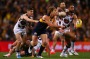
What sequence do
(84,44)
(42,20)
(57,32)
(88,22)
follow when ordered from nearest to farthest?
(42,20) → (57,32) → (84,44) → (88,22)

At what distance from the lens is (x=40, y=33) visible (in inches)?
799

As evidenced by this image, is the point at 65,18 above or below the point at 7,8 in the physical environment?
below

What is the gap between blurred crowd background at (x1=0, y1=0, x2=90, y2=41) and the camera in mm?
31203

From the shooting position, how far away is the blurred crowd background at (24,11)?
31.2 meters

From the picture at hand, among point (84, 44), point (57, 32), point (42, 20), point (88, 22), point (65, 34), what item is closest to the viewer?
point (42, 20)

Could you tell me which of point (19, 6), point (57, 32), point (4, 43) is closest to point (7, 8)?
point (19, 6)

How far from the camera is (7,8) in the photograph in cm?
3391

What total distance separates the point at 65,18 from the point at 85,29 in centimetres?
918

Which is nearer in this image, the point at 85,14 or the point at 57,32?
the point at 57,32

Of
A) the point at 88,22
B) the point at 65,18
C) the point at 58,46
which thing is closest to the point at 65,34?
the point at 65,18

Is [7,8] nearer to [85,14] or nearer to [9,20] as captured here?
[9,20]

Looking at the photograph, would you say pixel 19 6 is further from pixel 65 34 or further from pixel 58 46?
pixel 65 34

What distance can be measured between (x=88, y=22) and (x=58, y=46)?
3636 mm

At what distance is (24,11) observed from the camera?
32.9 meters
